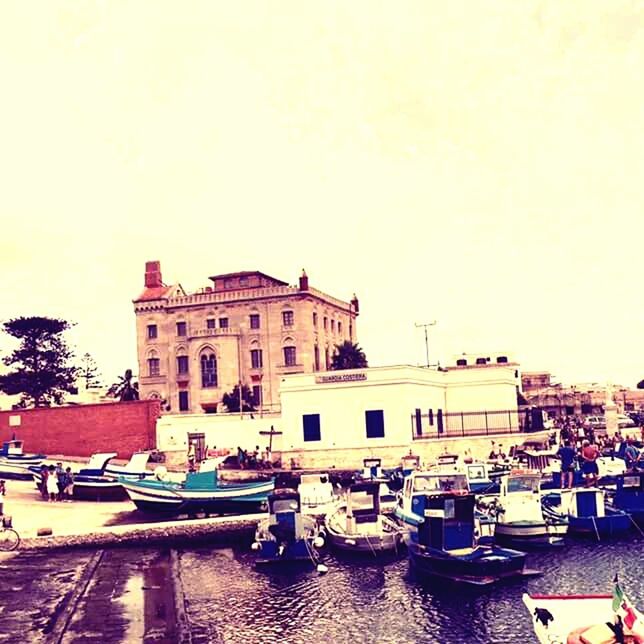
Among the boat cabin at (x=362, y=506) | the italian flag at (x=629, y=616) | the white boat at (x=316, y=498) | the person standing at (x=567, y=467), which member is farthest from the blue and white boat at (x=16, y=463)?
the italian flag at (x=629, y=616)

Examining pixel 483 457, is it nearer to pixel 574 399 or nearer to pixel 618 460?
pixel 618 460

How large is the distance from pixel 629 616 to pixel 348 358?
68029mm

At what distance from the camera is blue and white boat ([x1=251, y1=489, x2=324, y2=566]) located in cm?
2858

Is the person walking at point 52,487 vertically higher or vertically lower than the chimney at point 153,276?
lower

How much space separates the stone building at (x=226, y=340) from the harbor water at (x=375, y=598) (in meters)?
49.2

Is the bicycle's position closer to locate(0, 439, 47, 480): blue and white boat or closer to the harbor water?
the harbor water

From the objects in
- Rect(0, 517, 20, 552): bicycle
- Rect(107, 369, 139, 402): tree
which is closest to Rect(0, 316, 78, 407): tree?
Rect(107, 369, 139, 402): tree

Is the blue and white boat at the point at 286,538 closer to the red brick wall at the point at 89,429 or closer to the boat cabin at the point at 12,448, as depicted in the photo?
the boat cabin at the point at 12,448

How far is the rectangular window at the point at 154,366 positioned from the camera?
82.7 meters

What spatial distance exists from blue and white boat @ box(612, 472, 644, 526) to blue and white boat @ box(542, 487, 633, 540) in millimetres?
743

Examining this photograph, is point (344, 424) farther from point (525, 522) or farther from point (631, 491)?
point (525, 522)

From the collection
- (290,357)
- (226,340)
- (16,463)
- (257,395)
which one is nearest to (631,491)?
(16,463)

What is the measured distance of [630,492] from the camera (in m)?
33.3

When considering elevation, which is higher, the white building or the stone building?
the stone building
